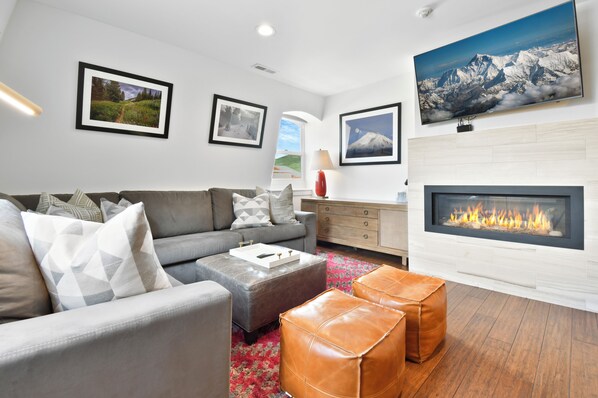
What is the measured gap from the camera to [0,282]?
0.71m

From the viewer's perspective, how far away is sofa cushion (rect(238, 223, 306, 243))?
2.86 meters

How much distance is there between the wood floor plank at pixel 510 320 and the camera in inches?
68.3

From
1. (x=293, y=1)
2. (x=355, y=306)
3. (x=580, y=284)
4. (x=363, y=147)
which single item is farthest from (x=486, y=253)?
(x=293, y=1)

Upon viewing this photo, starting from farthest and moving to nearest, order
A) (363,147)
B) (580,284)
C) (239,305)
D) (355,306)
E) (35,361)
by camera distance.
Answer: (363,147)
(580,284)
(239,305)
(355,306)
(35,361)

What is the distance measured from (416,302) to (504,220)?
168cm

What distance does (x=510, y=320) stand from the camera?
1933 millimetres

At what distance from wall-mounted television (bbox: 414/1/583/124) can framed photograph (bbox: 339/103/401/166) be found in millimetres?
758

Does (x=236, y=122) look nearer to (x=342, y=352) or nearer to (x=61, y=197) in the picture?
(x=61, y=197)

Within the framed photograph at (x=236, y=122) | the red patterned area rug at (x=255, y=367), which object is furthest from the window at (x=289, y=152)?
the red patterned area rug at (x=255, y=367)

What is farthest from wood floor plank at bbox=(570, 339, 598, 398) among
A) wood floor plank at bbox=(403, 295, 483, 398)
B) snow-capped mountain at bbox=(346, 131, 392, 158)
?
snow-capped mountain at bbox=(346, 131, 392, 158)

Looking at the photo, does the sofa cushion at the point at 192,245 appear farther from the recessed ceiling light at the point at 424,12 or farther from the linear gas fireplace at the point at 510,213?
the recessed ceiling light at the point at 424,12

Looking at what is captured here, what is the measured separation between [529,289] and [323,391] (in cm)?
222

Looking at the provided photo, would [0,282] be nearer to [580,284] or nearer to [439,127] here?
[580,284]

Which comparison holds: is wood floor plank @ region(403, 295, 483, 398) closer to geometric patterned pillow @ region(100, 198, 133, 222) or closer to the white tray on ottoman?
the white tray on ottoman
